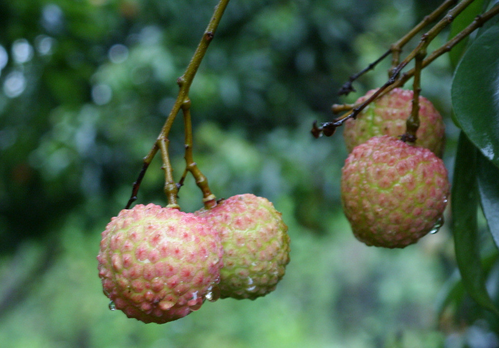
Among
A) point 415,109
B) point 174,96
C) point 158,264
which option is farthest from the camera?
point 174,96

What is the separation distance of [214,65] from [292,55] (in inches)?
18.2

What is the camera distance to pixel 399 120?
0.68 metres

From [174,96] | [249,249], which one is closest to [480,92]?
[249,249]

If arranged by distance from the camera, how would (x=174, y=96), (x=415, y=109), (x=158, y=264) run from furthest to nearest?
(x=174, y=96) < (x=415, y=109) < (x=158, y=264)

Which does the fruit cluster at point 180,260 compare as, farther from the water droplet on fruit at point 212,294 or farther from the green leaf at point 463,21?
the green leaf at point 463,21

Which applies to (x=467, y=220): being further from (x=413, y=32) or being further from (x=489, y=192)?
(x=413, y=32)

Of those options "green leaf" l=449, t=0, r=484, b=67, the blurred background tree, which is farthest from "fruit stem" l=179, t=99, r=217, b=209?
the blurred background tree

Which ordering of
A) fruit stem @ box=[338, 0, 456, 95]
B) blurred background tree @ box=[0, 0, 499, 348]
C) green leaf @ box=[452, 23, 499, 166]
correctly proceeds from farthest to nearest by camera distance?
blurred background tree @ box=[0, 0, 499, 348], fruit stem @ box=[338, 0, 456, 95], green leaf @ box=[452, 23, 499, 166]

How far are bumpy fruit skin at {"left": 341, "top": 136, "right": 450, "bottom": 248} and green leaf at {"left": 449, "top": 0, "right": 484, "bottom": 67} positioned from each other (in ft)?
0.64

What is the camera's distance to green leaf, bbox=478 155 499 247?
0.57 m

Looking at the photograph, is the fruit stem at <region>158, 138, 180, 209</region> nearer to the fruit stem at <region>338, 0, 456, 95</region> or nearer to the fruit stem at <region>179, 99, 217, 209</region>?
the fruit stem at <region>179, 99, 217, 209</region>

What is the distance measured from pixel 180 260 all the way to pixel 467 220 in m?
0.38

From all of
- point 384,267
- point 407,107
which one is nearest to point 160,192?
point 407,107

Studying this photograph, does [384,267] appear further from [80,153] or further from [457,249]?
[457,249]
